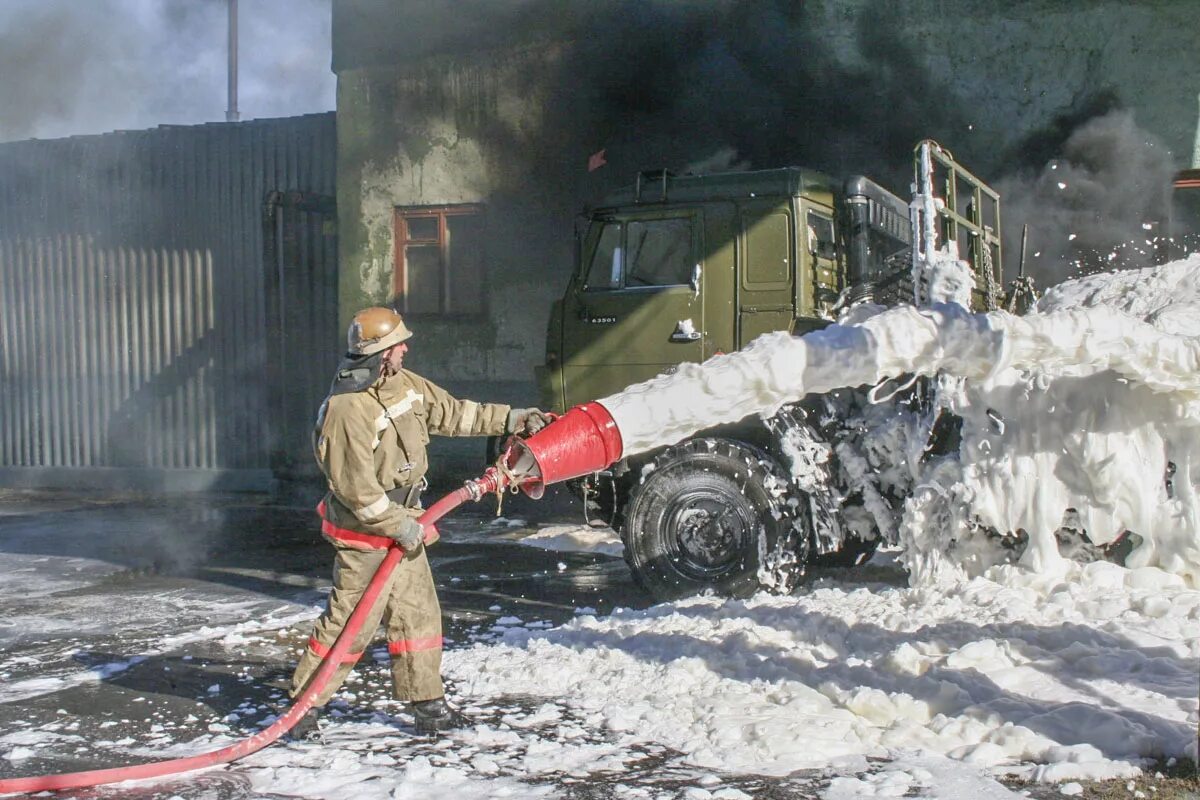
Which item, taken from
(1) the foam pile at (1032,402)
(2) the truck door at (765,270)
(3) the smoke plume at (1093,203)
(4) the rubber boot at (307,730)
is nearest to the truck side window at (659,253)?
(2) the truck door at (765,270)

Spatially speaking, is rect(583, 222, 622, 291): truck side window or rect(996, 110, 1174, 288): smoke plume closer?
rect(583, 222, 622, 291): truck side window

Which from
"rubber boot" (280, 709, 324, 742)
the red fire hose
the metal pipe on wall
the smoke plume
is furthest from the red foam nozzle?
the metal pipe on wall

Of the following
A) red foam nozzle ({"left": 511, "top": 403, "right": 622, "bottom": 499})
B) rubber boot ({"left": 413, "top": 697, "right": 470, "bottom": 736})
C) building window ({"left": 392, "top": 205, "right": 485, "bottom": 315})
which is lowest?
rubber boot ({"left": 413, "top": 697, "right": 470, "bottom": 736})

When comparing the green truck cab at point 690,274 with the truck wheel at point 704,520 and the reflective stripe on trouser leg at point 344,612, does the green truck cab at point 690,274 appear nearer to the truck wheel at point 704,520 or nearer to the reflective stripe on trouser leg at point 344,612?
the truck wheel at point 704,520

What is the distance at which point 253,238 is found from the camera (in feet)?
48.6

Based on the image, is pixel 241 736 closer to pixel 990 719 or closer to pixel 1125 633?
pixel 990 719

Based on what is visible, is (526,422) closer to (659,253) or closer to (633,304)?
(633,304)

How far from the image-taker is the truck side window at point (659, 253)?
692cm

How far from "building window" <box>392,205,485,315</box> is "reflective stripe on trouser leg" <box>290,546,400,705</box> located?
8.48 metres

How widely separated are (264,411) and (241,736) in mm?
10725

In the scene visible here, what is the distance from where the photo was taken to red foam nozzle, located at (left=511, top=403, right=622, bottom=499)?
4.24 meters

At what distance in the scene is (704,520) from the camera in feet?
21.1

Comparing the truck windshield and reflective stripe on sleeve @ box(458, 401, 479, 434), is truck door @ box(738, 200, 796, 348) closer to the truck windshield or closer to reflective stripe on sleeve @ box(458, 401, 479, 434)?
the truck windshield

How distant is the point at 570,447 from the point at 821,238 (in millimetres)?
3257
